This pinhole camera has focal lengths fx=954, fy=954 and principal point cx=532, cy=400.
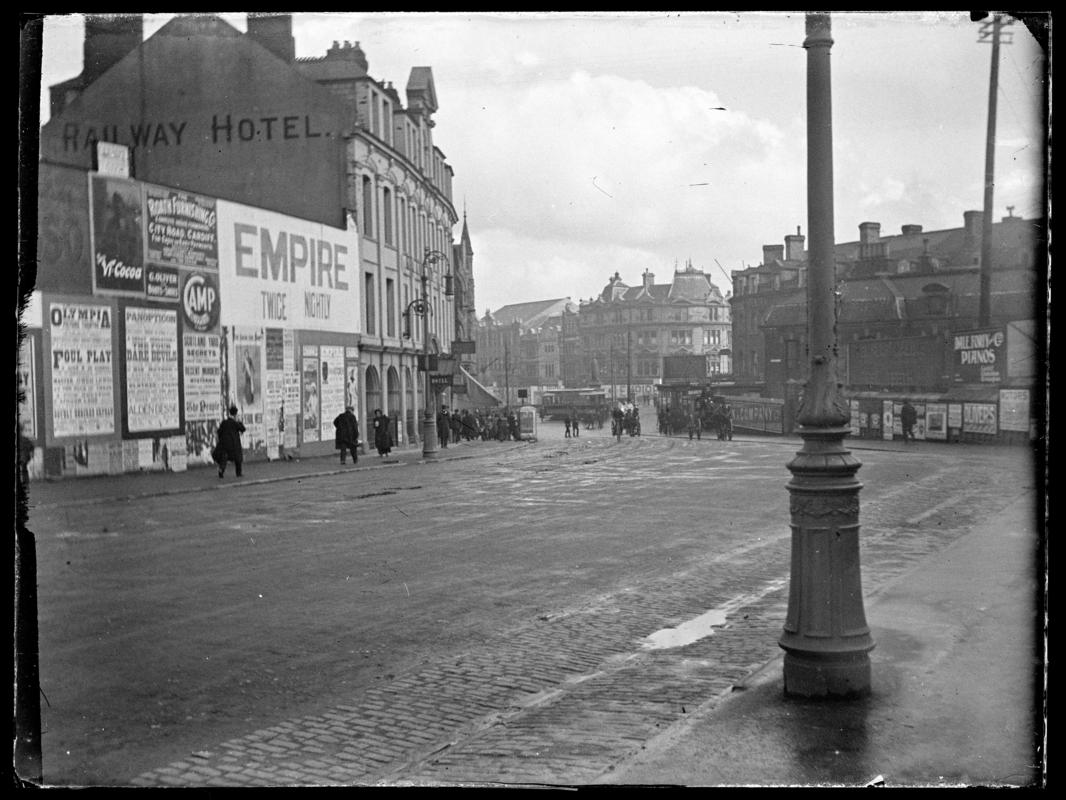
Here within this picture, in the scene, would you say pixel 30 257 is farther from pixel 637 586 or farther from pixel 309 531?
pixel 309 531

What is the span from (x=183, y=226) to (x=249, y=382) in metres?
6.18

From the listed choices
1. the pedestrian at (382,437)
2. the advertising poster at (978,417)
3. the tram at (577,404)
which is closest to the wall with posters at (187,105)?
the pedestrian at (382,437)

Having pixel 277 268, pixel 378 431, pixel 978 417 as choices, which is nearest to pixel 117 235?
pixel 277 268

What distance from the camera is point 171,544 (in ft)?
39.9

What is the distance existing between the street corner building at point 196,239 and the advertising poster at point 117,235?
0.05 meters

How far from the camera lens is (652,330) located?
5847 cm

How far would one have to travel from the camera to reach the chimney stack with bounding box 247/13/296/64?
16.2 feet

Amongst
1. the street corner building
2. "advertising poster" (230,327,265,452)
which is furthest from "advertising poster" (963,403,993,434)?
"advertising poster" (230,327,265,452)

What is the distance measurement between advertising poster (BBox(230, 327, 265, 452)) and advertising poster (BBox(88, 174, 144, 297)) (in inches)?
72.1

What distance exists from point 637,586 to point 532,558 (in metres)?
1.91

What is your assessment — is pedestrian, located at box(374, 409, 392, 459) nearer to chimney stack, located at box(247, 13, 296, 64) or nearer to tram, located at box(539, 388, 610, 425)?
chimney stack, located at box(247, 13, 296, 64)

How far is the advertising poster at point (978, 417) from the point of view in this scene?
3322 cm

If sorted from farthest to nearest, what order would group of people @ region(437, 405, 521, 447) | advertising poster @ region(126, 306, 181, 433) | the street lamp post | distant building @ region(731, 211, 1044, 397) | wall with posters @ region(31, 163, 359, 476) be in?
group of people @ region(437, 405, 521, 447) → the street lamp post → distant building @ region(731, 211, 1044, 397) → advertising poster @ region(126, 306, 181, 433) → wall with posters @ region(31, 163, 359, 476)

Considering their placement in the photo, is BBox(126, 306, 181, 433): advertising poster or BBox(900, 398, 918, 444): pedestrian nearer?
BBox(126, 306, 181, 433): advertising poster
